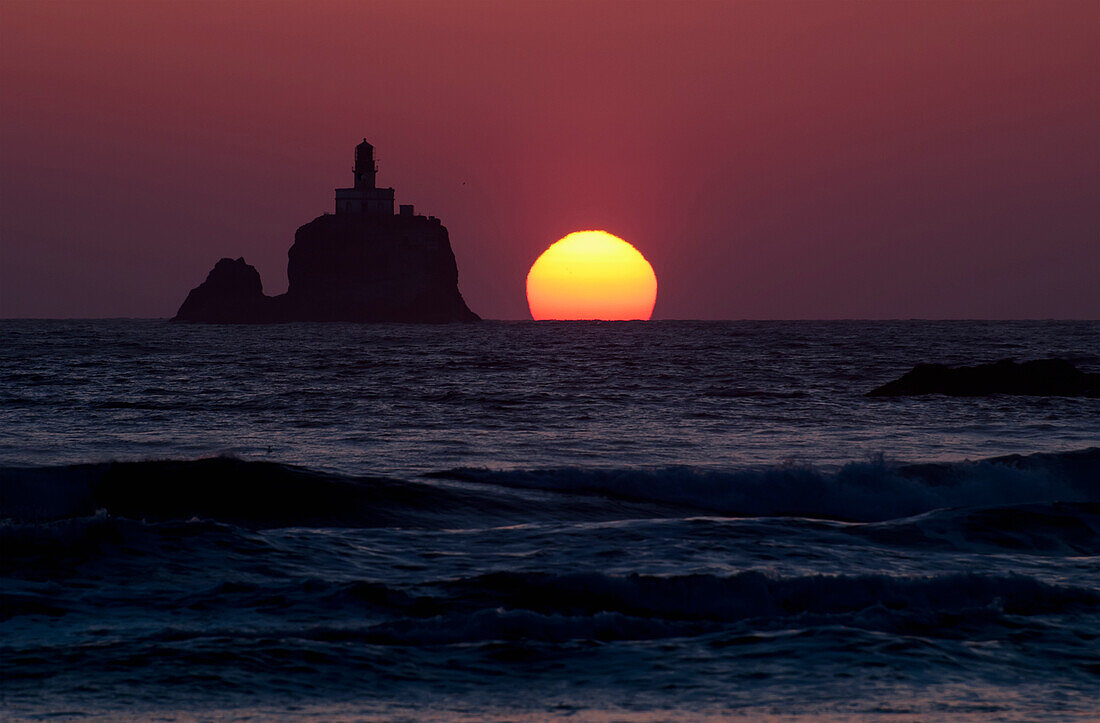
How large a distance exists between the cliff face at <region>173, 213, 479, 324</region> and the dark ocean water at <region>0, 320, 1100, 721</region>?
156m

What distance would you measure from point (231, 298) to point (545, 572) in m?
184

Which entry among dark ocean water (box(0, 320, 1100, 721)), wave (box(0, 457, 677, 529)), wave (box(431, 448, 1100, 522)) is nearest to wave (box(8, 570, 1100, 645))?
dark ocean water (box(0, 320, 1100, 721))

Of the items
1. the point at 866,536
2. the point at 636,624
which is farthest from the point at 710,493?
the point at 636,624

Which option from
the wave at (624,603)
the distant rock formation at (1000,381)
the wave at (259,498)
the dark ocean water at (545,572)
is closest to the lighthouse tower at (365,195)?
the distant rock formation at (1000,381)

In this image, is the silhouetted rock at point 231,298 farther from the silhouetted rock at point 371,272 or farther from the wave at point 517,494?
the wave at point 517,494

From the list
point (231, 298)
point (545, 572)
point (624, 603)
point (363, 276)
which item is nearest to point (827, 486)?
point (545, 572)

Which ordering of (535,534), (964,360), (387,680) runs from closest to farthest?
(387,680)
(535,534)
(964,360)

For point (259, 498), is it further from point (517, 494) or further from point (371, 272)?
point (371, 272)

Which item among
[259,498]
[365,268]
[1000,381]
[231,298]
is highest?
[365,268]

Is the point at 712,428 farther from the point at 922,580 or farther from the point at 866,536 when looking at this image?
the point at 922,580

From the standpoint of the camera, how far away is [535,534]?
11531mm

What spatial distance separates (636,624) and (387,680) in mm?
2023

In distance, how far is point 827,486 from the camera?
51.1ft

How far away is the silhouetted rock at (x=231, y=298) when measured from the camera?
18200 centimetres
